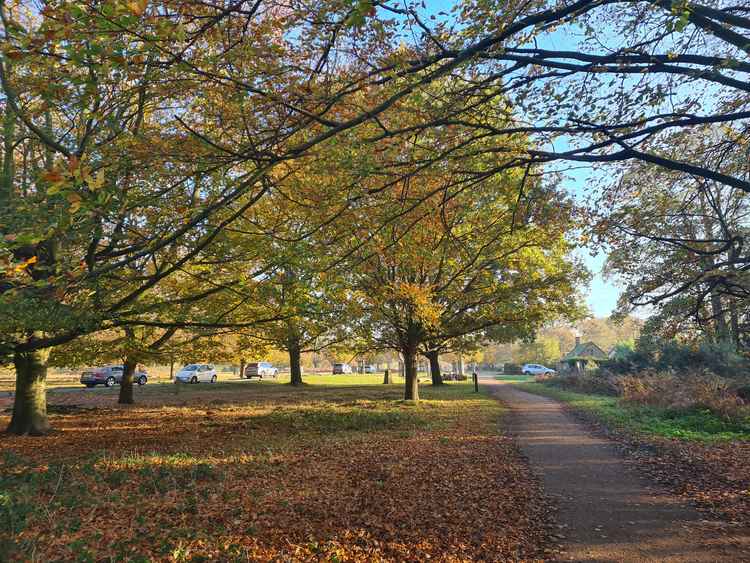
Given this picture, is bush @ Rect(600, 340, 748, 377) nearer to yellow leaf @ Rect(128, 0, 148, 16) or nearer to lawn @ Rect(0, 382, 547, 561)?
lawn @ Rect(0, 382, 547, 561)

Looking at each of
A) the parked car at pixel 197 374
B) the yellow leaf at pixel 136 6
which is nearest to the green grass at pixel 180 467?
the yellow leaf at pixel 136 6

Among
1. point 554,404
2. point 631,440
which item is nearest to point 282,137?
point 631,440

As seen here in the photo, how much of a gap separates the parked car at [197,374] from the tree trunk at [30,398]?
993 inches

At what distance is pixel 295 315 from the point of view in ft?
33.9

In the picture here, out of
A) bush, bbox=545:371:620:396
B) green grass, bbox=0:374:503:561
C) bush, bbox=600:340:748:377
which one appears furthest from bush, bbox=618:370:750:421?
green grass, bbox=0:374:503:561

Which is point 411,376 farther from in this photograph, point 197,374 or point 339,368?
point 339,368

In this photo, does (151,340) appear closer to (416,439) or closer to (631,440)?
(416,439)

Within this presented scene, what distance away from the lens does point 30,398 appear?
10703mm

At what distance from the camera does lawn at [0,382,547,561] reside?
4418 millimetres

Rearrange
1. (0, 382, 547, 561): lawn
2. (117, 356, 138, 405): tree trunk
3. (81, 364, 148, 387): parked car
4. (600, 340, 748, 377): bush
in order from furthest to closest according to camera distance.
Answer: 1. (81, 364, 148, 387): parked car
2. (117, 356, 138, 405): tree trunk
3. (600, 340, 748, 377): bush
4. (0, 382, 547, 561): lawn

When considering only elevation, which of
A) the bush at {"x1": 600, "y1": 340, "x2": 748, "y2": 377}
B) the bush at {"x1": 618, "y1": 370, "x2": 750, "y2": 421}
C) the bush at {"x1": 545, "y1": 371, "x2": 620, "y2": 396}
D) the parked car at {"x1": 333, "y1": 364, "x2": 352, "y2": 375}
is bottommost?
the parked car at {"x1": 333, "y1": 364, "x2": 352, "y2": 375}

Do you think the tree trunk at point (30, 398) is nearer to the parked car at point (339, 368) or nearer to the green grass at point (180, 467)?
the green grass at point (180, 467)

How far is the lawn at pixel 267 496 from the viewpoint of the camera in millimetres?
4418

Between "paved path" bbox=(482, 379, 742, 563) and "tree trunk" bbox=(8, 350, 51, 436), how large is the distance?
11604mm
